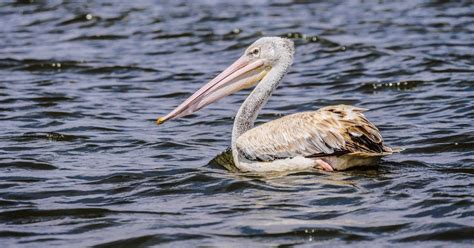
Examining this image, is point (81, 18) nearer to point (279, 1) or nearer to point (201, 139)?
point (279, 1)

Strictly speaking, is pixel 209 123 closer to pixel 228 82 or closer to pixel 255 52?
pixel 228 82

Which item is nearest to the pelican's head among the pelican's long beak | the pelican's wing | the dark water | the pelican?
the pelican's long beak

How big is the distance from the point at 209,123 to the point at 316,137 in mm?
2807

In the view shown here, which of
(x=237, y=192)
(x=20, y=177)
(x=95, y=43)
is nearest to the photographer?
(x=237, y=192)

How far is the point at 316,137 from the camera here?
7.36 meters

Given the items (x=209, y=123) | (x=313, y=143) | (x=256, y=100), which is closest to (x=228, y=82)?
(x=256, y=100)

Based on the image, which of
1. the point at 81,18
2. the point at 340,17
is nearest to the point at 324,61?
the point at 340,17

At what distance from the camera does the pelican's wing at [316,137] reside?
7289 millimetres

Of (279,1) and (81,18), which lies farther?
(279,1)

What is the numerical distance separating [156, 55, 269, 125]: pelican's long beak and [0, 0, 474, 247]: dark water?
0.46 m

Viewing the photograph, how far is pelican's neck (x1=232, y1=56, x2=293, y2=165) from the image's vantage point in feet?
26.7

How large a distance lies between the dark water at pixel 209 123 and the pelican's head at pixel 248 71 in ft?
1.58

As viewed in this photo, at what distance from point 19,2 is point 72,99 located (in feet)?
30.0

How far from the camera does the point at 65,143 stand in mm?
8930
